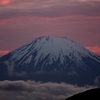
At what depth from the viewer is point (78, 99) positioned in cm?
10894

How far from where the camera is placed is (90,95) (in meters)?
108

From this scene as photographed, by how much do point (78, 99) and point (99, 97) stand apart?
18.8 feet

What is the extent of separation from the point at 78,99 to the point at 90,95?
2.64 m

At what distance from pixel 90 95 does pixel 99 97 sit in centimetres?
393

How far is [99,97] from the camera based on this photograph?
104875 millimetres
